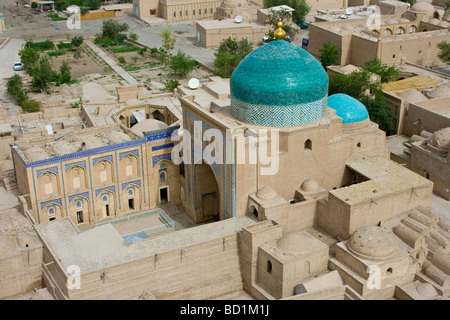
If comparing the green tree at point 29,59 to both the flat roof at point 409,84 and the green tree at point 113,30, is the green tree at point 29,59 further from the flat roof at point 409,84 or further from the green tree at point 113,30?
the flat roof at point 409,84

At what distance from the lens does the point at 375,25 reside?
4238 cm

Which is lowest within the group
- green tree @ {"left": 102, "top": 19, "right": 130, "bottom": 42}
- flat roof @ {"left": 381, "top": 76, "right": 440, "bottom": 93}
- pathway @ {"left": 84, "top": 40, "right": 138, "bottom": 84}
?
pathway @ {"left": 84, "top": 40, "right": 138, "bottom": 84}

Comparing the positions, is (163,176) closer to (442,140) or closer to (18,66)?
(442,140)

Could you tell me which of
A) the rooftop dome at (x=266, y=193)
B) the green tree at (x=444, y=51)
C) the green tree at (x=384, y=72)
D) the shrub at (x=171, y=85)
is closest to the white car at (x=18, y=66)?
the shrub at (x=171, y=85)

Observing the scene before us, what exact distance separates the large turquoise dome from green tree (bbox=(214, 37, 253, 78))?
1756 cm

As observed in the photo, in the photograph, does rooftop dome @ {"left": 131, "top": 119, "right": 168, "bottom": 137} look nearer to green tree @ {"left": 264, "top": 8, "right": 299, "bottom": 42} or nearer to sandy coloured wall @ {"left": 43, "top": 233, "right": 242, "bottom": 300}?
sandy coloured wall @ {"left": 43, "top": 233, "right": 242, "bottom": 300}

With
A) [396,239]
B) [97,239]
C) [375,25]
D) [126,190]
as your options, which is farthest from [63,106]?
[375,25]

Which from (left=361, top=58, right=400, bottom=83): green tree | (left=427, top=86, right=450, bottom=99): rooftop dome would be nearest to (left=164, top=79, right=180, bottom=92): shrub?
(left=361, top=58, right=400, bottom=83): green tree

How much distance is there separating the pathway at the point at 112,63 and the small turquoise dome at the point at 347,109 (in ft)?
66.4

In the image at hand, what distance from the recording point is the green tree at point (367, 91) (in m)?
28.4

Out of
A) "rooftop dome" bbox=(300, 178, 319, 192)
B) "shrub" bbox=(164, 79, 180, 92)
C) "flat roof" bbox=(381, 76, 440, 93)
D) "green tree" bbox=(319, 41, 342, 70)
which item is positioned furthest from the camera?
"green tree" bbox=(319, 41, 342, 70)

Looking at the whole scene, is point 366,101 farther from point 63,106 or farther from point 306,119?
point 63,106

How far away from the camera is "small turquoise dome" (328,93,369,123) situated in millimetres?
23391

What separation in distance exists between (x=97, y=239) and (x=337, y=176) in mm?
8653
